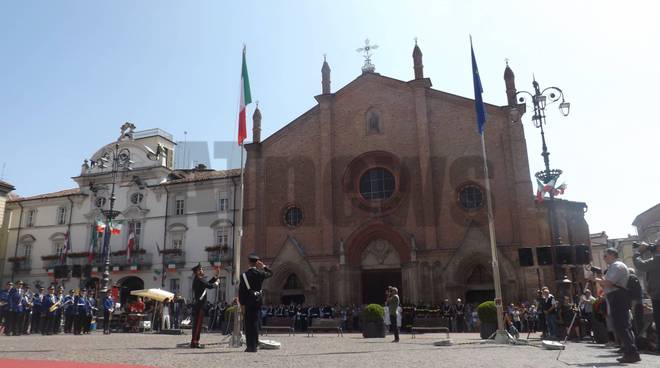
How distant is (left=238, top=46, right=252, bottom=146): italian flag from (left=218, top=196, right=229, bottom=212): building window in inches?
862

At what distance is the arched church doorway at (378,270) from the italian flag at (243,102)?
14.8 m

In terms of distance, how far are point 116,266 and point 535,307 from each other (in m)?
30.9

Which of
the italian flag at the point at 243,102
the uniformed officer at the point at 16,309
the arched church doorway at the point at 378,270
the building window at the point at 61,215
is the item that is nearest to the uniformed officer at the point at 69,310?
the uniformed officer at the point at 16,309

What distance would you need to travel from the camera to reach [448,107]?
93.6ft

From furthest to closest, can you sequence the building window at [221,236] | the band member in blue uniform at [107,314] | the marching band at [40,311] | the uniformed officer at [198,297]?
the building window at [221,236]
the band member in blue uniform at [107,314]
the marching band at [40,311]
the uniformed officer at [198,297]

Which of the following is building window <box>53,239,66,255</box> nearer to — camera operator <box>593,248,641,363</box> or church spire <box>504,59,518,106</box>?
church spire <box>504,59,518,106</box>

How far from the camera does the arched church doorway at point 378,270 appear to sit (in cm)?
2798

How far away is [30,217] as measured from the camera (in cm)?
4341

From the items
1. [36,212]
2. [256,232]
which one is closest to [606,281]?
[256,232]

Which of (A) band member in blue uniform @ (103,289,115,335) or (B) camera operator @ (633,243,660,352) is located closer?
(B) camera operator @ (633,243,660,352)

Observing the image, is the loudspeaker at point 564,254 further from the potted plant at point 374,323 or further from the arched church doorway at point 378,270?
the arched church doorway at point 378,270

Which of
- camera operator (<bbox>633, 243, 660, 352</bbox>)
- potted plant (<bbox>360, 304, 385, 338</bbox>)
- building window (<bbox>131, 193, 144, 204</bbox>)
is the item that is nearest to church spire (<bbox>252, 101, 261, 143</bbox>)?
building window (<bbox>131, 193, 144, 204</bbox>)

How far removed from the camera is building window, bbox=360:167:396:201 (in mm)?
28797

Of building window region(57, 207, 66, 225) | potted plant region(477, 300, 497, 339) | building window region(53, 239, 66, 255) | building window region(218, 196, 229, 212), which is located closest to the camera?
potted plant region(477, 300, 497, 339)
